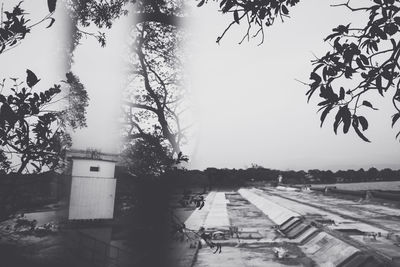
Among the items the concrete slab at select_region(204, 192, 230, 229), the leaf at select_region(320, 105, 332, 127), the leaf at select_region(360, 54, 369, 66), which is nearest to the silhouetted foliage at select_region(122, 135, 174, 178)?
the leaf at select_region(320, 105, 332, 127)

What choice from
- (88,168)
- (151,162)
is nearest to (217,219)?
(88,168)

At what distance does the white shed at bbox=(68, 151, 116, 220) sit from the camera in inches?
629

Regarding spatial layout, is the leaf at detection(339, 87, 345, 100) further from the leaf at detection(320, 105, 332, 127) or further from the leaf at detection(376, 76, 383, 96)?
the leaf at detection(376, 76, 383, 96)

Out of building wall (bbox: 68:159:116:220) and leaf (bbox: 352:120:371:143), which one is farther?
building wall (bbox: 68:159:116:220)

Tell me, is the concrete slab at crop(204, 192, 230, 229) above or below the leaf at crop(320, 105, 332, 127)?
below

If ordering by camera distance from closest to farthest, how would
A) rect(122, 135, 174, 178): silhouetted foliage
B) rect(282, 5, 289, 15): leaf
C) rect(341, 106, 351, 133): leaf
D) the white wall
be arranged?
rect(341, 106, 351, 133): leaf < rect(282, 5, 289, 15): leaf < rect(122, 135, 174, 178): silhouetted foliage < the white wall

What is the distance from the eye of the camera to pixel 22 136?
10.6 ft

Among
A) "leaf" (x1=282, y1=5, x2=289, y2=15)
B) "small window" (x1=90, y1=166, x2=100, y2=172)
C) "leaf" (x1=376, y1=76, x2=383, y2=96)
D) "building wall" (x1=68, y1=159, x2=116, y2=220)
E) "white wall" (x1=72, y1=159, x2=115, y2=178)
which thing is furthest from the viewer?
"small window" (x1=90, y1=166, x2=100, y2=172)

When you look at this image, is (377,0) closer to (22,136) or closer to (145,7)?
(22,136)

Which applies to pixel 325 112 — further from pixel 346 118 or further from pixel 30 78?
pixel 30 78

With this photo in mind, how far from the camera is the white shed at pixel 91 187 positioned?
15984mm

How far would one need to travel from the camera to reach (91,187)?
16469 mm

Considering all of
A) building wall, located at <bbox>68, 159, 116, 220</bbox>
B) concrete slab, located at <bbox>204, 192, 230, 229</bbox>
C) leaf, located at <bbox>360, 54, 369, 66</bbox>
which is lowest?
concrete slab, located at <bbox>204, 192, 230, 229</bbox>

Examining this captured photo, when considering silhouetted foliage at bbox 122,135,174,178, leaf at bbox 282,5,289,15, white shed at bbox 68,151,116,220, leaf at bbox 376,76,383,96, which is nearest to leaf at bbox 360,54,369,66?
leaf at bbox 376,76,383,96
